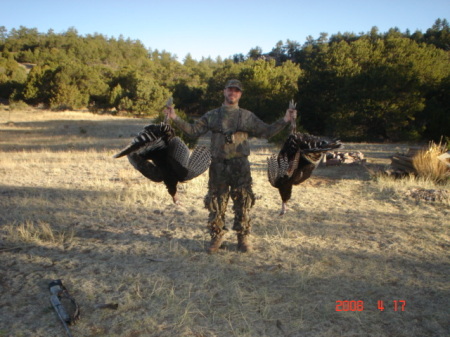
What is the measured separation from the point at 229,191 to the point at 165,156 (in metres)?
1.14

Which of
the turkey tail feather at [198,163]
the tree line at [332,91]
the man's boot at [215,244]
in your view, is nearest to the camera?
the turkey tail feather at [198,163]

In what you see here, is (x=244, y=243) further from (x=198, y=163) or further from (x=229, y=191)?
(x=198, y=163)

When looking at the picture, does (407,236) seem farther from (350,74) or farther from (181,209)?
(350,74)

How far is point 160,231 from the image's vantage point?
5.52 m

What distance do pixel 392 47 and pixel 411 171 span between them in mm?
18387

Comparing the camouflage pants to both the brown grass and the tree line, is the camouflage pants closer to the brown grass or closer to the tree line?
the brown grass

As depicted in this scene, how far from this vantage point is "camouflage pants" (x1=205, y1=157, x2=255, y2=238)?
4.41 meters

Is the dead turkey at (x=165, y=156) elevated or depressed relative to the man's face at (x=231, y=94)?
depressed

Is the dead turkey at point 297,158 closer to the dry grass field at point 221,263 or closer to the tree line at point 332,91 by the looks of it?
the dry grass field at point 221,263

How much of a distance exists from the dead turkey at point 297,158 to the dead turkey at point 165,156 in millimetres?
897

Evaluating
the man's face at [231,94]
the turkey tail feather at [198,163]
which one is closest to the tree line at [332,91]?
the man's face at [231,94]
